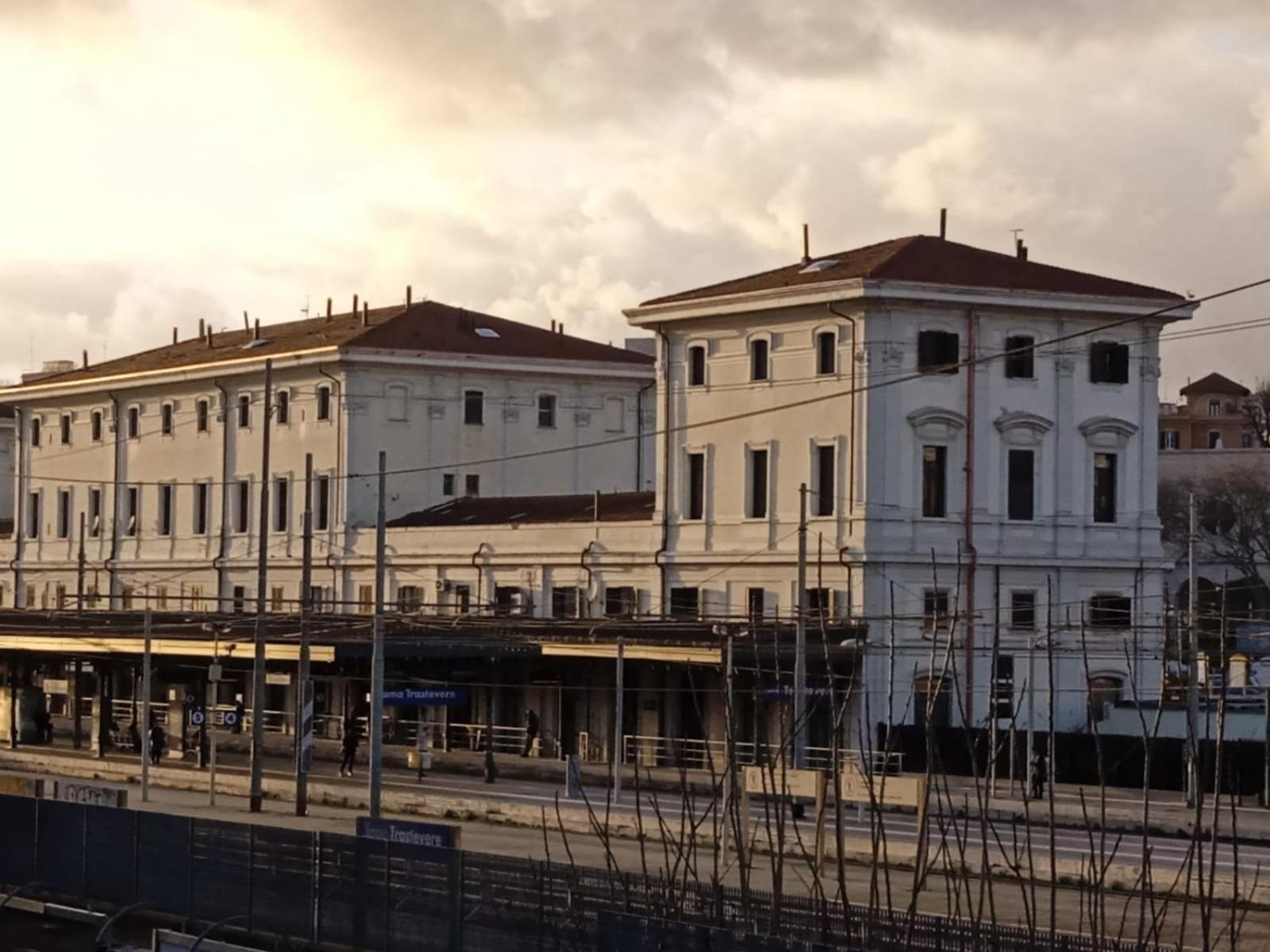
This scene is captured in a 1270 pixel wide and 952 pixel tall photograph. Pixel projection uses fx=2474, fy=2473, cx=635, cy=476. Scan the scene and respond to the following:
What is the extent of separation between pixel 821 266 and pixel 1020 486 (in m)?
8.66

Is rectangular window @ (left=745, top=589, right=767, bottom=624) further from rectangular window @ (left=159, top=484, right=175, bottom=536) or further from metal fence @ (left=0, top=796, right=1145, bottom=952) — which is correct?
metal fence @ (left=0, top=796, right=1145, bottom=952)

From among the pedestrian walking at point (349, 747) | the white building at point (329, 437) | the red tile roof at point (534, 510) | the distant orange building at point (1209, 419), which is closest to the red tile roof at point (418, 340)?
the white building at point (329, 437)

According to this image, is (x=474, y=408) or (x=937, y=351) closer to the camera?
(x=937, y=351)

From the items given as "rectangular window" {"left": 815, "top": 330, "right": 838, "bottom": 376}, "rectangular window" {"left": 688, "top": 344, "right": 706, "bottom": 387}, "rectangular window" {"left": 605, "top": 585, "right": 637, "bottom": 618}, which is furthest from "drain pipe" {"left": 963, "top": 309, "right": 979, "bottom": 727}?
"rectangular window" {"left": 605, "top": 585, "right": 637, "bottom": 618}

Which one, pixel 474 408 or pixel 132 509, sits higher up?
pixel 474 408

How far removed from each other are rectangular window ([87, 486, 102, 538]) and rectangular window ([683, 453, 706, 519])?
33.3 m

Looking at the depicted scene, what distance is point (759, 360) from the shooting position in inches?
2662

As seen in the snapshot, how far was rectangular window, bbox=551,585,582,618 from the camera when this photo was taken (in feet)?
233

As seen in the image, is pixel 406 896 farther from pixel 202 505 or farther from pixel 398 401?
pixel 202 505

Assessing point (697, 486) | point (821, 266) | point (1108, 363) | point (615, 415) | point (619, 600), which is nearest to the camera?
point (1108, 363)

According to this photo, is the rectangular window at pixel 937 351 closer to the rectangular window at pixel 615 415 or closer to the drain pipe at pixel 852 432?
the drain pipe at pixel 852 432

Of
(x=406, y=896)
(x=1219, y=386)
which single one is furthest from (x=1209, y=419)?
(x=406, y=896)

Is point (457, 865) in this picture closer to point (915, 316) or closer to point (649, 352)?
point (915, 316)

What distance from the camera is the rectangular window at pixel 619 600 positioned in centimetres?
6956
